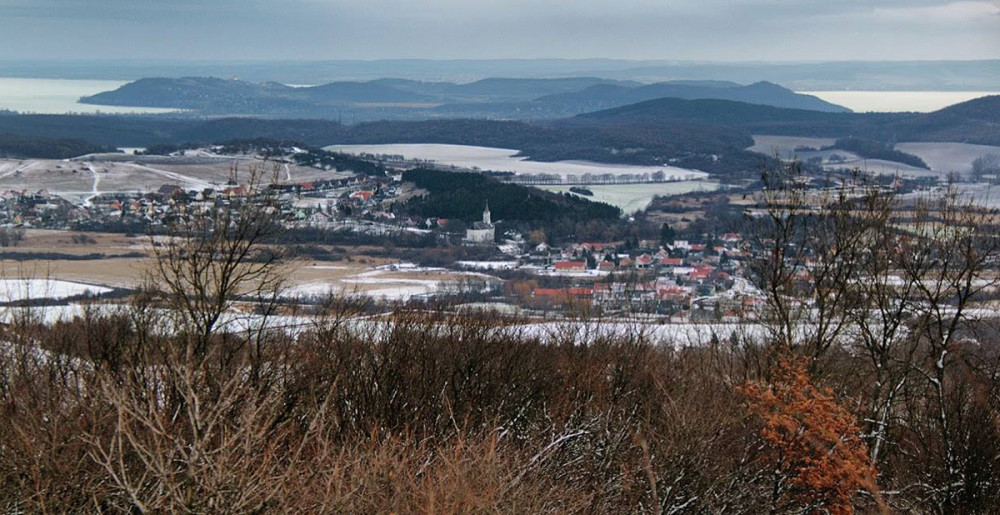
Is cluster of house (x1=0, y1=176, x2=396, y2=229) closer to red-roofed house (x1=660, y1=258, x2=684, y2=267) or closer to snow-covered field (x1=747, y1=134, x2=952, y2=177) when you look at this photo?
red-roofed house (x1=660, y1=258, x2=684, y2=267)

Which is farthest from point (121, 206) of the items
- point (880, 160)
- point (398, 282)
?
point (880, 160)

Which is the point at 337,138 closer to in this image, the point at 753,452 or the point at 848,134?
the point at 848,134

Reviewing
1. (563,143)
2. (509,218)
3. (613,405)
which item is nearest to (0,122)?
(563,143)

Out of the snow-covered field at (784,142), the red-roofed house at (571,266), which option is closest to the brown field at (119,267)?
the red-roofed house at (571,266)

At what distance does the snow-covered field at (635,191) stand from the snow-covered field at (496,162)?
20.5 feet

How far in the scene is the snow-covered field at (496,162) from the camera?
99.4 m

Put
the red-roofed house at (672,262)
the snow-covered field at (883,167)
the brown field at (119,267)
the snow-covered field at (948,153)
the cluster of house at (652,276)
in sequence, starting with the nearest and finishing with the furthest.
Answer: the cluster of house at (652,276) < the brown field at (119,267) < the red-roofed house at (672,262) < the snow-covered field at (883,167) < the snow-covered field at (948,153)

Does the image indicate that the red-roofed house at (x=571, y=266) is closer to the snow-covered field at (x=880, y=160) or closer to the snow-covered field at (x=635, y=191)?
the snow-covered field at (x=635, y=191)

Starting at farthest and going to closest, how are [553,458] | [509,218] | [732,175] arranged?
[732,175], [509,218], [553,458]

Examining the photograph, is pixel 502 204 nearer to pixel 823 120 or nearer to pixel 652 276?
pixel 652 276

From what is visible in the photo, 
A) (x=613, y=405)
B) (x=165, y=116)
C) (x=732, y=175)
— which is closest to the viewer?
(x=613, y=405)

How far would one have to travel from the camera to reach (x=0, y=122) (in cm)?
11388

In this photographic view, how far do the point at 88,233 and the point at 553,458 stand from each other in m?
49.3

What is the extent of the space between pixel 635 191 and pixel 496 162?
2261 centimetres
